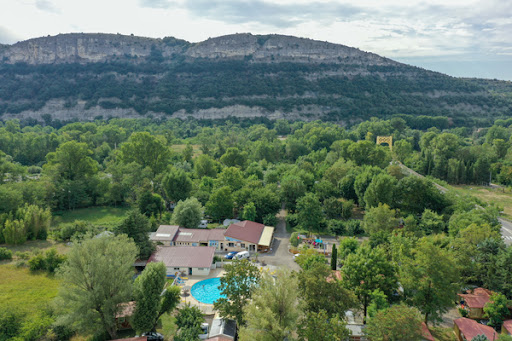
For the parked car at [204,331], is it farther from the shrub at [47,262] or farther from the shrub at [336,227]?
the shrub at [336,227]

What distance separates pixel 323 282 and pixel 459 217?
59.9 ft

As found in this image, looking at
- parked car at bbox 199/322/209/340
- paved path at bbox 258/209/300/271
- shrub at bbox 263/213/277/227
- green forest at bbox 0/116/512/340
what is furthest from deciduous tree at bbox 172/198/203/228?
parked car at bbox 199/322/209/340

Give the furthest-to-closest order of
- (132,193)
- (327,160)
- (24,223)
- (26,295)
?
(327,160) → (132,193) → (24,223) → (26,295)

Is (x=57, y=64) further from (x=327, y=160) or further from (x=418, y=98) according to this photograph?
(x=418, y=98)

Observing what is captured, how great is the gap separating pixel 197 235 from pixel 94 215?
52.0 ft

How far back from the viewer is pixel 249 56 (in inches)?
5625

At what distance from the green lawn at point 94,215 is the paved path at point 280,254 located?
16.5 meters

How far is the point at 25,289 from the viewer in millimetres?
23219

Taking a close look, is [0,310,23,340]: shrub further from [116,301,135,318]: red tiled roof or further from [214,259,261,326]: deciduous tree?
[214,259,261,326]: deciduous tree

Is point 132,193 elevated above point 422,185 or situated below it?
below

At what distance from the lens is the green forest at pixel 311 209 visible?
19.7 meters

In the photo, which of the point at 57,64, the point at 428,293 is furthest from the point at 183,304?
the point at 57,64

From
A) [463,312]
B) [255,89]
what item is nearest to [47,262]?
[463,312]

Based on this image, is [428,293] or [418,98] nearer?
[428,293]
